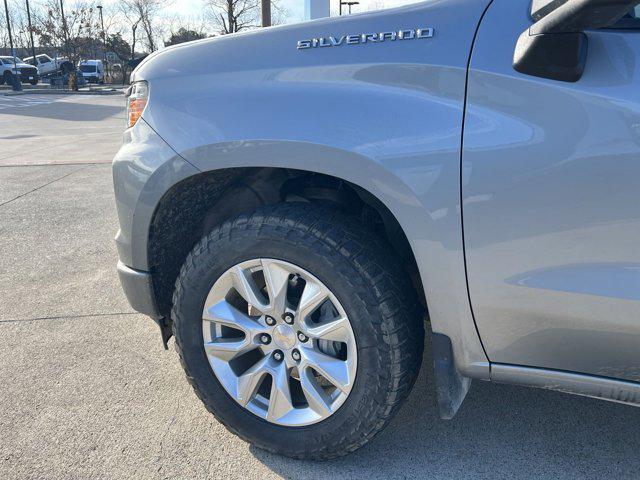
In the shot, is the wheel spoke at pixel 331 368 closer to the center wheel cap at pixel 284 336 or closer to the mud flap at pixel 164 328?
the center wheel cap at pixel 284 336

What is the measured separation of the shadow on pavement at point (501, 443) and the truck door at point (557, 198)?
2.06 ft

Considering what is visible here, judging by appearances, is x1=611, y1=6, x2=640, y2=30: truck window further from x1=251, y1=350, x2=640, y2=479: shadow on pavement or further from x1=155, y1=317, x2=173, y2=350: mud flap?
x1=155, y1=317, x2=173, y2=350: mud flap

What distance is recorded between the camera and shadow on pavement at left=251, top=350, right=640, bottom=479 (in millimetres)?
2094

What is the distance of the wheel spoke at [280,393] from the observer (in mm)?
2082

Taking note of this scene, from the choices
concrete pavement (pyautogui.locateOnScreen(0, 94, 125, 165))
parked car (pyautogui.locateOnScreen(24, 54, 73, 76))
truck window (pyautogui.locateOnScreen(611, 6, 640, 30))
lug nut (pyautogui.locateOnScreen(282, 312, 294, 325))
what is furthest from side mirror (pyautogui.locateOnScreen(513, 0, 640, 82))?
parked car (pyautogui.locateOnScreen(24, 54, 73, 76))

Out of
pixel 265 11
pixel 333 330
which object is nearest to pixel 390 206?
pixel 333 330

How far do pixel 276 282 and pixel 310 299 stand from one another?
14cm

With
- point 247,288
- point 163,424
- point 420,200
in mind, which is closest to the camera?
point 420,200

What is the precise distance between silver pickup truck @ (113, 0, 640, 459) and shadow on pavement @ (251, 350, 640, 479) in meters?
0.22

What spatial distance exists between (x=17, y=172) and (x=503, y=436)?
7.85m

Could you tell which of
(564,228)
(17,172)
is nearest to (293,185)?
(564,228)

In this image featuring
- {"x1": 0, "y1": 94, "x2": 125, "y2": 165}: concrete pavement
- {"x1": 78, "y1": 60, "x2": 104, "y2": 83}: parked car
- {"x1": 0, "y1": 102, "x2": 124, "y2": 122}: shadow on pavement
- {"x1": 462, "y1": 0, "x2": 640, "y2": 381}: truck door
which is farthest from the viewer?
{"x1": 78, "y1": 60, "x2": 104, "y2": 83}: parked car

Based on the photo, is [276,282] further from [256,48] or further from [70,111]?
[70,111]

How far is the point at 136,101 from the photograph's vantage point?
2.28 metres
